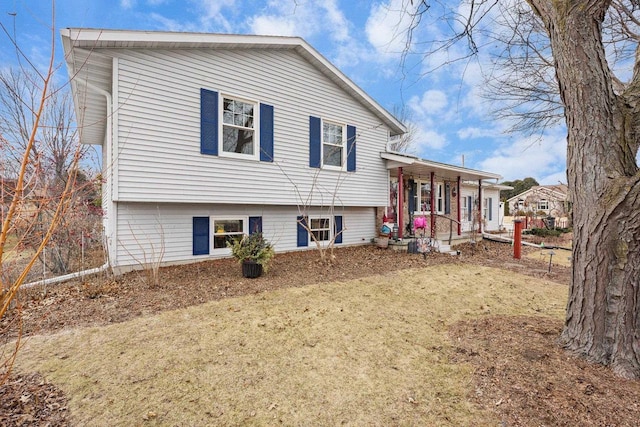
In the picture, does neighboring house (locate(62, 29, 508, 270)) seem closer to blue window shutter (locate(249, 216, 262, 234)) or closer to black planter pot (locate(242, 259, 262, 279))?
blue window shutter (locate(249, 216, 262, 234))

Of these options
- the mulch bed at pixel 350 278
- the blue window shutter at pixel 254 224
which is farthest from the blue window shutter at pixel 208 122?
the mulch bed at pixel 350 278

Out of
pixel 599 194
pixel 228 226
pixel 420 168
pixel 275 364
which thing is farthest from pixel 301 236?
pixel 599 194

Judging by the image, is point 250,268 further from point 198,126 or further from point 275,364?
point 198,126

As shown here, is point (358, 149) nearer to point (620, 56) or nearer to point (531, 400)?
point (620, 56)

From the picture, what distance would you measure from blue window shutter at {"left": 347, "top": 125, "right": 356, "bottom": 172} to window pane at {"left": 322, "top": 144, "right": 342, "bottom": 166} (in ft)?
1.11

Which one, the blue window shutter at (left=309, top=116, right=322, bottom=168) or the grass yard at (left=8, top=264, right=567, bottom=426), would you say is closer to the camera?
the grass yard at (left=8, top=264, right=567, bottom=426)

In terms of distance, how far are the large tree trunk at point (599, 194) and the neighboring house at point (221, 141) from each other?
6.58m

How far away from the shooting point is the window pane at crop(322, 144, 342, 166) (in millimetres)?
9742

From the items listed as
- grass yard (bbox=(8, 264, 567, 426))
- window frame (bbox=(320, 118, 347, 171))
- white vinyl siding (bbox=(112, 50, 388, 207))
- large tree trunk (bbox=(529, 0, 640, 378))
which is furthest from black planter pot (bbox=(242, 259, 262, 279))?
large tree trunk (bbox=(529, 0, 640, 378))

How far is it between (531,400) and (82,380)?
4.01 metres

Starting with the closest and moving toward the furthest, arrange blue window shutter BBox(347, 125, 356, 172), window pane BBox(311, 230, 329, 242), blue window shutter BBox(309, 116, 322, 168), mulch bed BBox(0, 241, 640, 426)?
mulch bed BBox(0, 241, 640, 426), blue window shutter BBox(309, 116, 322, 168), blue window shutter BBox(347, 125, 356, 172), window pane BBox(311, 230, 329, 242)

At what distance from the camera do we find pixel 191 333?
377 cm

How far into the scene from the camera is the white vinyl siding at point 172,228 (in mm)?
6727

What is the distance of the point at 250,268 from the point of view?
6406 mm
